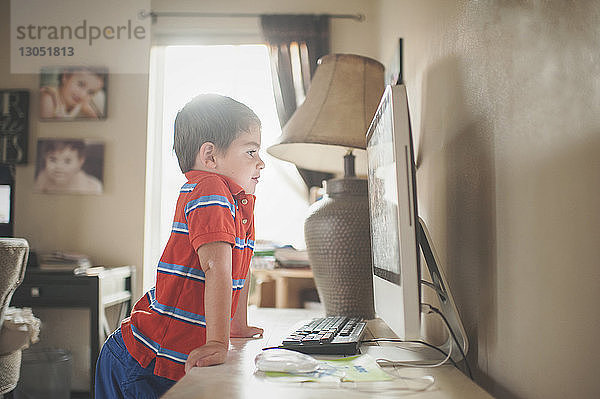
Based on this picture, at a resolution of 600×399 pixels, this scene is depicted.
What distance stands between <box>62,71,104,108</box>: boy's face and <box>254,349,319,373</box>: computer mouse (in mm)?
2751

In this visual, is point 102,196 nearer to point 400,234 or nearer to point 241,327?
point 241,327

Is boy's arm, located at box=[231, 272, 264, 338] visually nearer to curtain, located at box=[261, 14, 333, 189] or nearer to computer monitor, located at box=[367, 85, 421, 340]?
computer monitor, located at box=[367, 85, 421, 340]

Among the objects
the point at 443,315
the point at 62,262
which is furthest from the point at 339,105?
the point at 62,262

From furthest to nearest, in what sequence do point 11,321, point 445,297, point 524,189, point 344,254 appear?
point 11,321, point 344,254, point 445,297, point 524,189

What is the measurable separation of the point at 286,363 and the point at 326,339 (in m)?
0.21

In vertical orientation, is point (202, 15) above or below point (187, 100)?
above

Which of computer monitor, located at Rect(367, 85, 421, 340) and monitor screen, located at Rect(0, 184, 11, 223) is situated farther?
monitor screen, located at Rect(0, 184, 11, 223)

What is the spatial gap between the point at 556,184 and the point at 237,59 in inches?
119

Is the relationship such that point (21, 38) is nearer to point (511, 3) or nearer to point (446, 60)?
point (446, 60)

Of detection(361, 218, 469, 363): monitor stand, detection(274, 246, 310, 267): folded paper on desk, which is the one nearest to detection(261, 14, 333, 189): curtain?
detection(274, 246, 310, 267): folded paper on desk

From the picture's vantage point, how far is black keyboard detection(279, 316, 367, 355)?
107cm

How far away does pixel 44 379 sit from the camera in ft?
9.11

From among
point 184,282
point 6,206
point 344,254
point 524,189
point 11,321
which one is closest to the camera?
point 524,189

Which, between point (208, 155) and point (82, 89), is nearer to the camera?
point (208, 155)
